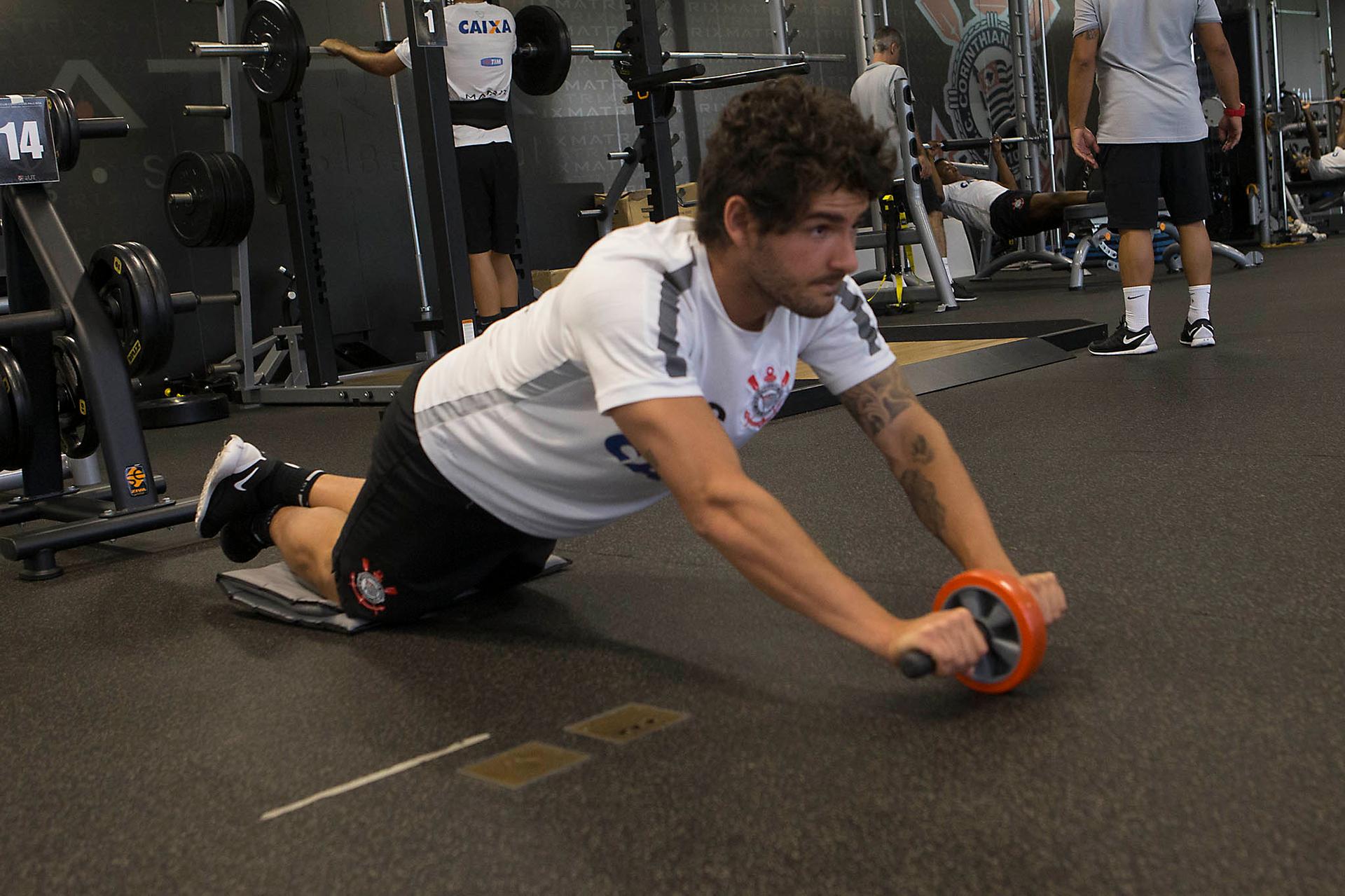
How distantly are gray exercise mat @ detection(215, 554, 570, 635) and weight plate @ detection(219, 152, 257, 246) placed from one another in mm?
2895

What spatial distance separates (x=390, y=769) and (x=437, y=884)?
10.7 inches

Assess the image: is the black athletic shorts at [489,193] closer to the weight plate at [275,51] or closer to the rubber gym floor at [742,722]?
the weight plate at [275,51]

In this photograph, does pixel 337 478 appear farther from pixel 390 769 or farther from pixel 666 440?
pixel 666 440

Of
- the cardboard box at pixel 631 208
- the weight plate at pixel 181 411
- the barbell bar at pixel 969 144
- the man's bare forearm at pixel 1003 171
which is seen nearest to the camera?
the weight plate at pixel 181 411

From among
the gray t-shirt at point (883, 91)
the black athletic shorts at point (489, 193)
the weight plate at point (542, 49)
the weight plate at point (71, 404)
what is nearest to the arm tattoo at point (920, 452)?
the weight plate at point (71, 404)

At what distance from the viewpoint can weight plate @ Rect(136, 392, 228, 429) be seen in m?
4.77

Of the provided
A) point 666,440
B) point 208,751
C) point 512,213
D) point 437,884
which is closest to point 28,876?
point 208,751

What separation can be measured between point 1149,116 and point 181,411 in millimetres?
3688

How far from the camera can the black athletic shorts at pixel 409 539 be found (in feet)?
5.21

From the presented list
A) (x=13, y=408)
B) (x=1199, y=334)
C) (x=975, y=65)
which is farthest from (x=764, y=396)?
(x=975, y=65)

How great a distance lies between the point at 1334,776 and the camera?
100 cm

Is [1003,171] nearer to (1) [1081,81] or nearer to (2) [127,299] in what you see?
(1) [1081,81]

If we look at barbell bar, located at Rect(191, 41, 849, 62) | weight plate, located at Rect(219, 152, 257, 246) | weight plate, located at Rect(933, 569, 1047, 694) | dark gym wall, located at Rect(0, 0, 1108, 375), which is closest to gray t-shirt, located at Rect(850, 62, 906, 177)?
barbell bar, located at Rect(191, 41, 849, 62)

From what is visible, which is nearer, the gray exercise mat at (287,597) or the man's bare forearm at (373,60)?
the gray exercise mat at (287,597)
